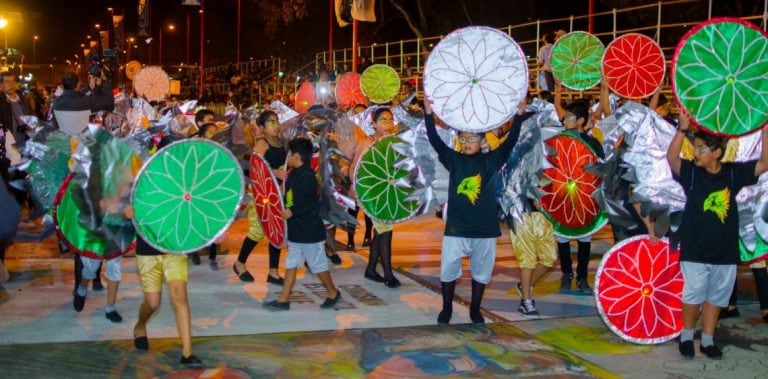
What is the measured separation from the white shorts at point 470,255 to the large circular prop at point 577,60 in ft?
17.6

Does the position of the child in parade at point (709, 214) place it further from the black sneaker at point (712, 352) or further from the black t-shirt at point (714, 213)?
the black sneaker at point (712, 352)

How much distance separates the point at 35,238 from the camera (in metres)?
12.9

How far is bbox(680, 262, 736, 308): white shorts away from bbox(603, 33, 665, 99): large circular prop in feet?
16.2

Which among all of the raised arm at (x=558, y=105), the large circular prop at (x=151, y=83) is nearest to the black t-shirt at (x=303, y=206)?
the raised arm at (x=558, y=105)

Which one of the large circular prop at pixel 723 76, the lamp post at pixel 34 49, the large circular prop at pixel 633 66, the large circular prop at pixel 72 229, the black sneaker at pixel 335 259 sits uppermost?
the lamp post at pixel 34 49

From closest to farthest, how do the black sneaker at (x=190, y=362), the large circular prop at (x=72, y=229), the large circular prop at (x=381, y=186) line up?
the black sneaker at (x=190, y=362) → the large circular prop at (x=72, y=229) → the large circular prop at (x=381, y=186)

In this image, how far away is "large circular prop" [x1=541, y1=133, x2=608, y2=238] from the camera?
29.0 ft

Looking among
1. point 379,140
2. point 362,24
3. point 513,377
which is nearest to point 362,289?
point 379,140

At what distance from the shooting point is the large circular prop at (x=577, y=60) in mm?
12719

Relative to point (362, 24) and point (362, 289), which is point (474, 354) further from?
point (362, 24)

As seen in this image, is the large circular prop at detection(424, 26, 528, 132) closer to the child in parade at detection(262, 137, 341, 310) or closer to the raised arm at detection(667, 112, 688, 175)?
the raised arm at detection(667, 112, 688, 175)

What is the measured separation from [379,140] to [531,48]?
2155cm

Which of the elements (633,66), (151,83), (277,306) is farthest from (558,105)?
(151,83)

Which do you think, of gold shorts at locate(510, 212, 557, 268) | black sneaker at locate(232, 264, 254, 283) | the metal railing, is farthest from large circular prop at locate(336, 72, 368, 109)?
gold shorts at locate(510, 212, 557, 268)
